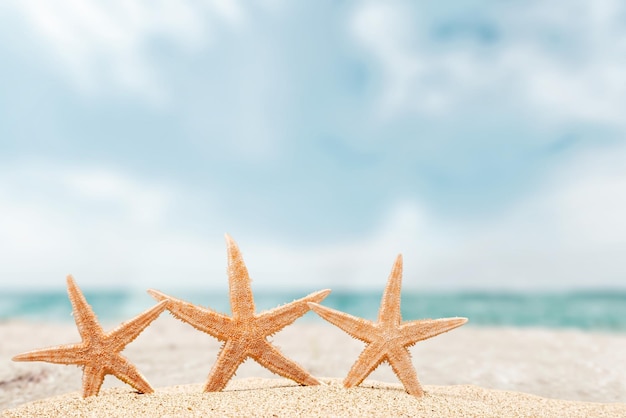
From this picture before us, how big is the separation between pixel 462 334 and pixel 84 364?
808 centimetres

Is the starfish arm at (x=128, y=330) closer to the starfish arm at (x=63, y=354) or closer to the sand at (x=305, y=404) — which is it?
the starfish arm at (x=63, y=354)

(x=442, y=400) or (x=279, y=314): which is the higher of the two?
(x=279, y=314)

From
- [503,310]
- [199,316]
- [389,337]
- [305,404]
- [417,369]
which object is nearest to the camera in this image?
[305,404]

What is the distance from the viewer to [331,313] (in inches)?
165

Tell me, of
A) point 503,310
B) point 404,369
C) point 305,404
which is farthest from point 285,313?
point 503,310

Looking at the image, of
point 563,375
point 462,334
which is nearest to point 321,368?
point 563,375

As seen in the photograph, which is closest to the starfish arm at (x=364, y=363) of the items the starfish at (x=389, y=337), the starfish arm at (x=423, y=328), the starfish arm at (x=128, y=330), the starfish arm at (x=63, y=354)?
the starfish at (x=389, y=337)

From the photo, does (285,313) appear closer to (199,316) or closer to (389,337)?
(199,316)

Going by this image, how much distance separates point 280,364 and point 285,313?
442 mm

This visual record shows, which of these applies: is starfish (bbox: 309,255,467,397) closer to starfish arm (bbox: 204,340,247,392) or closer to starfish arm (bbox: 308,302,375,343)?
starfish arm (bbox: 308,302,375,343)

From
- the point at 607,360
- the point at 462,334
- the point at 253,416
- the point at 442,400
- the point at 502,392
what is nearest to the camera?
the point at 253,416

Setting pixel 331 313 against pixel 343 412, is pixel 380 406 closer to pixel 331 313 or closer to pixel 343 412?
pixel 343 412

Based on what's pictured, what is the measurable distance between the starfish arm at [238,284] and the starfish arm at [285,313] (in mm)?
119

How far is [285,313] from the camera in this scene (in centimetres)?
425
